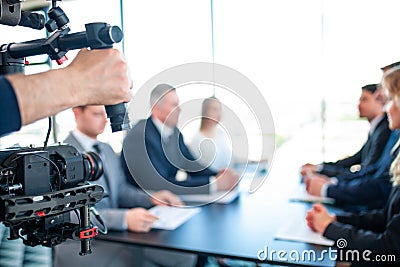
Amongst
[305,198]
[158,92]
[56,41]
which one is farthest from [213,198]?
[56,41]

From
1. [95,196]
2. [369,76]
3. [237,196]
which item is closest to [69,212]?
[95,196]

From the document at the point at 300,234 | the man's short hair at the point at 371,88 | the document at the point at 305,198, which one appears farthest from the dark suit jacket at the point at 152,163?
the man's short hair at the point at 371,88

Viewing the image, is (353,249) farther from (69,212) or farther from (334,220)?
(69,212)

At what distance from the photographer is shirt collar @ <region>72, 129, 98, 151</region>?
7.94 feet

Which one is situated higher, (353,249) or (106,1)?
(106,1)

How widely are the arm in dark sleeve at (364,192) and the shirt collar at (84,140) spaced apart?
4.98 feet

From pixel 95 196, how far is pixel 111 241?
1.17 m

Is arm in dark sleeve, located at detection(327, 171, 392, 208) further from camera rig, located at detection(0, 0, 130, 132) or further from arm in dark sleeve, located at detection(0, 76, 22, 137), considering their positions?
arm in dark sleeve, located at detection(0, 76, 22, 137)

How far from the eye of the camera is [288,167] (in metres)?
3.55

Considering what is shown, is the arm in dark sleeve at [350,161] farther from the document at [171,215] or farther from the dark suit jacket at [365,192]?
the document at [171,215]

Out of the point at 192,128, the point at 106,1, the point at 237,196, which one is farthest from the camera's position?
the point at 106,1

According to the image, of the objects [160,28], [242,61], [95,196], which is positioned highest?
[160,28]

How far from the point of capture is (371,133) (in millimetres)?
2836

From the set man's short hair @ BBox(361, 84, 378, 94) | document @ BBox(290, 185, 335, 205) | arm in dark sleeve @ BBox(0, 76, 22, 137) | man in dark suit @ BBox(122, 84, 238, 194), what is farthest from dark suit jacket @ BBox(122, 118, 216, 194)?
arm in dark sleeve @ BBox(0, 76, 22, 137)
